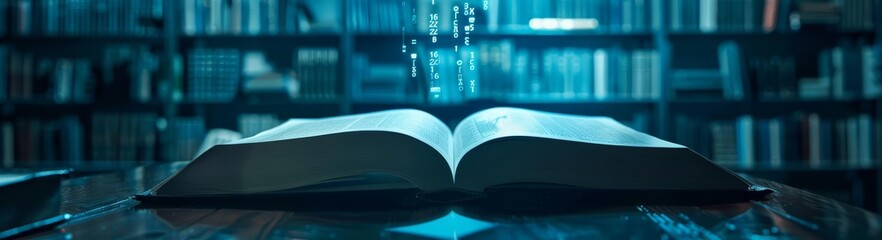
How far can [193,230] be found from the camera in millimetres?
442

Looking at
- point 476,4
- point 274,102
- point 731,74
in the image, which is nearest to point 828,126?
point 731,74

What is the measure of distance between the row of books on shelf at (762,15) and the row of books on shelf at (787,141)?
0.30m

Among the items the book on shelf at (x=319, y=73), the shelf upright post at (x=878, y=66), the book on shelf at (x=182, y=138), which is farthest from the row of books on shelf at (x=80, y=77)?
the shelf upright post at (x=878, y=66)

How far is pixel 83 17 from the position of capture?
7.19 feet

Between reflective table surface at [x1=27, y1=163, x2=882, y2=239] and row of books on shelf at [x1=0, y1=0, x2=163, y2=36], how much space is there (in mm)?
1801

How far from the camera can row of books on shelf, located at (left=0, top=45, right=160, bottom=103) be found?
2.19m

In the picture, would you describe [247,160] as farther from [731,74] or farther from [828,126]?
[828,126]

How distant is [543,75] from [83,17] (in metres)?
1.53

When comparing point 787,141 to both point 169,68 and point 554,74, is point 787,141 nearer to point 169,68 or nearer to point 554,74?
point 554,74

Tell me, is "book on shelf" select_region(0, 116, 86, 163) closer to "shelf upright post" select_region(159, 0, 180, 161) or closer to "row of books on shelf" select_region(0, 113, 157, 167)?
"row of books on shelf" select_region(0, 113, 157, 167)

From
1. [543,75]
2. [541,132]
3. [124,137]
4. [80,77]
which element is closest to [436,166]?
[541,132]

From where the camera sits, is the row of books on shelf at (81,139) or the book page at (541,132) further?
the row of books on shelf at (81,139)

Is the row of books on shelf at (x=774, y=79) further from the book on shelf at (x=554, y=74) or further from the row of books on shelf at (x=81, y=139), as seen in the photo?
the row of books on shelf at (x=81, y=139)

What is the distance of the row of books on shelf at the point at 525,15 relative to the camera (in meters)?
2.10
